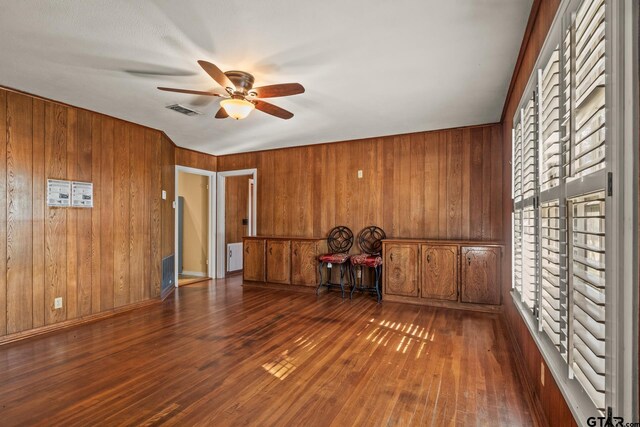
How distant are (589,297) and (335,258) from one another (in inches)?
151

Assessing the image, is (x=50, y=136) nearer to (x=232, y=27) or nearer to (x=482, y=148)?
(x=232, y=27)

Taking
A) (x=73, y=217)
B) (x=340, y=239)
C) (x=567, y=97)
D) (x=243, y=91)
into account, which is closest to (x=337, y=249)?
(x=340, y=239)

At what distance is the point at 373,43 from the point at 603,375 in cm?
228

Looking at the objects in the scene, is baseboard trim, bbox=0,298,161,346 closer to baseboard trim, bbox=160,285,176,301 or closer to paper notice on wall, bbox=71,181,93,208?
baseboard trim, bbox=160,285,176,301

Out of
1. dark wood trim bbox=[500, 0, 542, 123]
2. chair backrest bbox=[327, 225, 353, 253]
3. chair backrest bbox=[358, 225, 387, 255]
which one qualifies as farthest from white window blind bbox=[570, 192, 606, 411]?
chair backrest bbox=[327, 225, 353, 253]

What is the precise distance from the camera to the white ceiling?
1995 millimetres

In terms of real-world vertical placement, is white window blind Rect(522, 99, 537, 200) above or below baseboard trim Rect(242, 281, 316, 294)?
above

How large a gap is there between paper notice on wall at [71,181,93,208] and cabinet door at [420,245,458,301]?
4.21m

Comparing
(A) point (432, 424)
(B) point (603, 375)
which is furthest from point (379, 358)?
(B) point (603, 375)

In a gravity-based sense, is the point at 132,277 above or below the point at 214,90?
below

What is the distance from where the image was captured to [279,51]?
8.17ft

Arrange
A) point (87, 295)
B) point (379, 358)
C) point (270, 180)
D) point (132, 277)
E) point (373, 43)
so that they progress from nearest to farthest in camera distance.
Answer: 1. point (373, 43)
2. point (379, 358)
3. point (87, 295)
4. point (132, 277)
5. point (270, 180)

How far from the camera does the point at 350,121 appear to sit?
427 cm

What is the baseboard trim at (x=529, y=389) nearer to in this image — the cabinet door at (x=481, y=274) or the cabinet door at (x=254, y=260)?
the cabinet door at (x=481, y=274)
